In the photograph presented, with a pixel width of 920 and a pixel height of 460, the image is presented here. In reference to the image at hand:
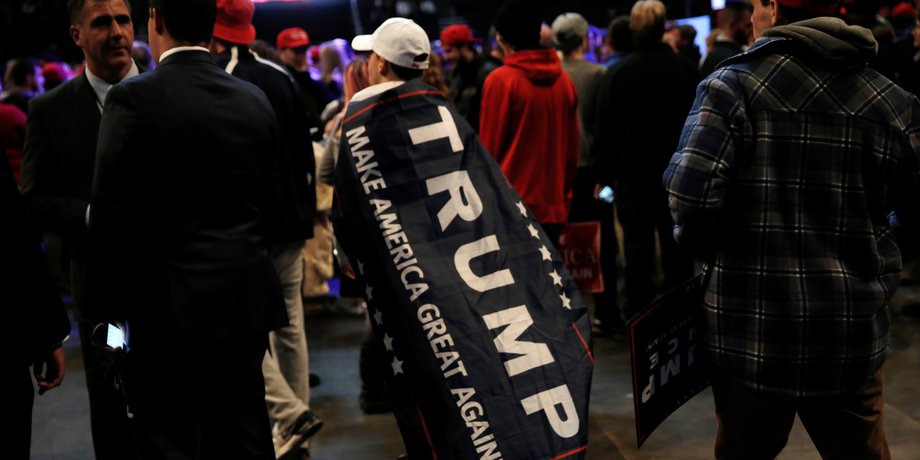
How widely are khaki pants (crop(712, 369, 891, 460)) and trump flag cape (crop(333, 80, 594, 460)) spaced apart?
1.81 feet

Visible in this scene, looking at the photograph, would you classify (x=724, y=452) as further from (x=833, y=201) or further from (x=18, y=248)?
(x=18, y=248)

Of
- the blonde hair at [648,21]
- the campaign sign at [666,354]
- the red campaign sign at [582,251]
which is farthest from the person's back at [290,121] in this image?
the blonde hair at [648,21]

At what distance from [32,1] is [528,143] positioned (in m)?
15.4

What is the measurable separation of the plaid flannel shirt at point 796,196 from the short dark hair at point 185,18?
55.3 inches

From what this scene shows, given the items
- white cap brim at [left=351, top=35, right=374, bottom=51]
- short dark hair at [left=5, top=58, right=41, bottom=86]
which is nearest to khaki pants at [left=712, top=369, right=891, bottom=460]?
white cap brim at [left=351, top=35, right=374, bottom=51]

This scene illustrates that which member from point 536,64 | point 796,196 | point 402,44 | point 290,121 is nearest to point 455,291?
point 402,44

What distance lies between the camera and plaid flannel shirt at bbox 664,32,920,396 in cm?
252

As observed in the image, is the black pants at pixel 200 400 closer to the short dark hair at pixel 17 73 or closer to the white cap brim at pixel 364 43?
the white cap brim at pixel 364 43

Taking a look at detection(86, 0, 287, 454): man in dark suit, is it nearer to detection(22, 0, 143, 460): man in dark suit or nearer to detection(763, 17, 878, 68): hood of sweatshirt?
detection(22, 0, 143, 460): man in dark suit

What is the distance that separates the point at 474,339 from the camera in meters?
3.06

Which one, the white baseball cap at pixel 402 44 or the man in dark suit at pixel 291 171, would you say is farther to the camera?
the man in dark suit at pixel 291 171

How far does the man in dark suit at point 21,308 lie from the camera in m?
2.72

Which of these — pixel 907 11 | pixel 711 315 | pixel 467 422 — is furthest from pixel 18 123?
pixel 907 11

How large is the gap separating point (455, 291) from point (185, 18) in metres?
1.12
